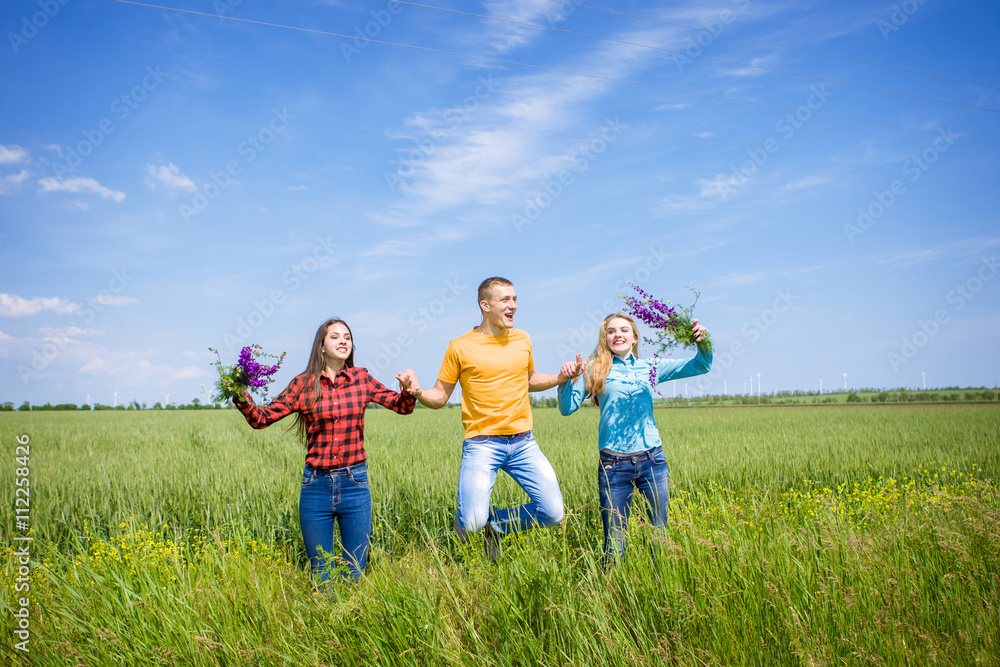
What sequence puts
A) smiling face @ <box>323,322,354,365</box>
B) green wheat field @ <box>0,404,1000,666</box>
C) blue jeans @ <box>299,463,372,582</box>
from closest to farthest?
1. green wheat field @ <box>0,404,1000,666</box>
2. blue jeans @ <box>299,463,372,582</box>
3. smiling face @ <box>323,322,354,365</box>

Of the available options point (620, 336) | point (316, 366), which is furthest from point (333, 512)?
point (620, 336)

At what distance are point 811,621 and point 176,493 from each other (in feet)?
23.4

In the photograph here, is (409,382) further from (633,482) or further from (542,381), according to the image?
(633,482)

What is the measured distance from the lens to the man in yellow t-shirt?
14.2 ft

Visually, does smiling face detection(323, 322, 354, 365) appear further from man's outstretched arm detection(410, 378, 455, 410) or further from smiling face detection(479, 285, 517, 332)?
smiling face detection(479, 285, 517, 332)

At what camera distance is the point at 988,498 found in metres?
5.37

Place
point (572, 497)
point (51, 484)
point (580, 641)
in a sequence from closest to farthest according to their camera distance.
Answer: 1. point (580, 641)
2. point (572, 497)
3. point (51, 484)

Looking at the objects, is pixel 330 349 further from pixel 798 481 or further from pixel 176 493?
pixel 798 481

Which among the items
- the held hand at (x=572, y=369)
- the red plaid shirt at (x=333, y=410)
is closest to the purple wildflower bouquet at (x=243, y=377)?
the red plaid shirt at (x=333, y=410)

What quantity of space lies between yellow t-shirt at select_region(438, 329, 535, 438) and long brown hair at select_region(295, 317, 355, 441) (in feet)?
2.86

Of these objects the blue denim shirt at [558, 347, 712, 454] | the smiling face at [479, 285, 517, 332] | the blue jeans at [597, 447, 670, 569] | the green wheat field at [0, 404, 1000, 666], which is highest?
the smiling face at [479, 285, 517, 332]

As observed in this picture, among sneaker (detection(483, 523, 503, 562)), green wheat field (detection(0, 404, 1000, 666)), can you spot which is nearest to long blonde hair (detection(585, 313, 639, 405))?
green wheat field (detection(0, 404, 1000, 666))

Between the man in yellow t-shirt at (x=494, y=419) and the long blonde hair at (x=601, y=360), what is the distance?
0.23 m

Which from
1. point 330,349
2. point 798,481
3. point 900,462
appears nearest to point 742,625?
point 330,349
